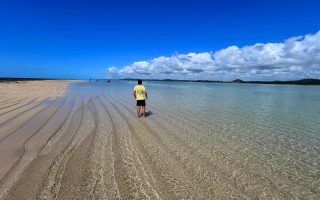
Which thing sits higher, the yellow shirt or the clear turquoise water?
the yellow shirt

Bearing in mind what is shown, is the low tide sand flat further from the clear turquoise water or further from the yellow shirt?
the yellow shirt

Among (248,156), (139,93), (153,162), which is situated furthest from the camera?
(139,93)

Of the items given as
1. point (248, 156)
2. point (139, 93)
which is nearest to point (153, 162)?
point (248, 156)

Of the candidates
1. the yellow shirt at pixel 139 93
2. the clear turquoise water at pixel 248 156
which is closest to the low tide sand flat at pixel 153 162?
the clear turquoise water at pixel 248 156

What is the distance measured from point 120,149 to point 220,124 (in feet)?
22.1

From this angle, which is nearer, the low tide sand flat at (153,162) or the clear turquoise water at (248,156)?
the low tide sand flat at (153,162)

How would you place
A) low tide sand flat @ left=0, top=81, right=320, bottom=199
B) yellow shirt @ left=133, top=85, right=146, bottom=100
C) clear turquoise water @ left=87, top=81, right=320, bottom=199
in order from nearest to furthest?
low tide sand flat @ left=0, top=81, right=320, bottom=199
clear turquoise water @ left=87, top=81, right=320, bottom=199
yellow shirt @ left=133, top=85, right=146, bottom=100

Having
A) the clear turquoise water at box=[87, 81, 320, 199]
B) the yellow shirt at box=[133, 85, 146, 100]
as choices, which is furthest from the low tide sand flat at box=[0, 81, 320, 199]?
the yellow shirt at box=[133, 85, 146, 100]

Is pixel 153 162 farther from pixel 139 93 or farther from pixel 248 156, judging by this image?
pixel 139 93

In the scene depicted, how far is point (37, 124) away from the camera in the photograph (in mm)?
11336

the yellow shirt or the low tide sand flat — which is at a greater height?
the yellow shirt

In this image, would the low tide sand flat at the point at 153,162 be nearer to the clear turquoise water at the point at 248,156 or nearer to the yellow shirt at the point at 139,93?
the clear turquoise water at the point at 248,156

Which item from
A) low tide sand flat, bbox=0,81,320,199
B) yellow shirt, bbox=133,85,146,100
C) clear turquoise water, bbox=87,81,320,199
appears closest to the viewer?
low tide sand flat, bbox=0,81,320,199

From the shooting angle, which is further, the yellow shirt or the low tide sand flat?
the yellow shirt
